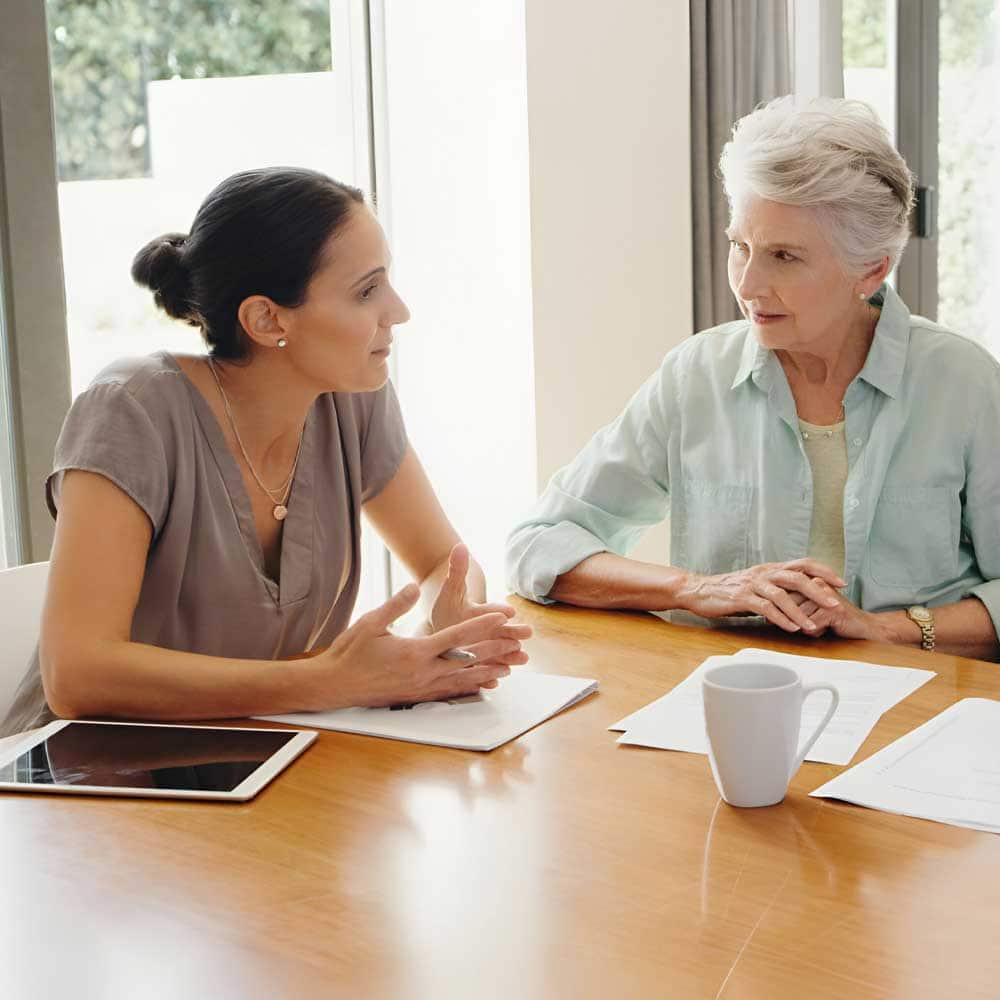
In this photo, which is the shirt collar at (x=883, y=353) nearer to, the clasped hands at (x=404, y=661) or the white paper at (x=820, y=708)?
the white paper at (x=820, y=708)

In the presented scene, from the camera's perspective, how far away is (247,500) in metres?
1.69

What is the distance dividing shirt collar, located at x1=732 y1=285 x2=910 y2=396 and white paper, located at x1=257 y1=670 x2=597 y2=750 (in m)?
0.69

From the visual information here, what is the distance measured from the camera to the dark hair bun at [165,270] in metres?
1.73

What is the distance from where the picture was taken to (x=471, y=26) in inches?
130

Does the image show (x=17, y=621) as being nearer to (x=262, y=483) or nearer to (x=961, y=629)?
(x=262, y=483)

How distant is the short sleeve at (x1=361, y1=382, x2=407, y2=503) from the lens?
192 cm

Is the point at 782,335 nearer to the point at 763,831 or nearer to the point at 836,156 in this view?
the point at 836,156

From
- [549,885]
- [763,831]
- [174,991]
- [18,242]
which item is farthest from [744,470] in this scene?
[18,242]

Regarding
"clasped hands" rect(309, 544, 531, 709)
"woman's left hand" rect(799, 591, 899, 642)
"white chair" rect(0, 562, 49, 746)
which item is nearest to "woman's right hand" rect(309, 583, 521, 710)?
"clasped hands" rect(309, 544, 531, 709)

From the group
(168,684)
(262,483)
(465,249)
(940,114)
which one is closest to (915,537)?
(262,483)

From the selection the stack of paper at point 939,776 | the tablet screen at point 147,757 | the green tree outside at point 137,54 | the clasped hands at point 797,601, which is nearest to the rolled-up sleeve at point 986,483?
the clasped hands at point 797,601

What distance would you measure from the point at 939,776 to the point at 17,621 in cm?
120

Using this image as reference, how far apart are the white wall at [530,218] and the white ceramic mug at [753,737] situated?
2172 millimetres

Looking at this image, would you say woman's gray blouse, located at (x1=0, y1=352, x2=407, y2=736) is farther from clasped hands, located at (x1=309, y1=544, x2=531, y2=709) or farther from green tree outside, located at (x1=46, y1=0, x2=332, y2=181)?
green tree outside, located at (x1=46, y1=0, x2=332, y2=181)
